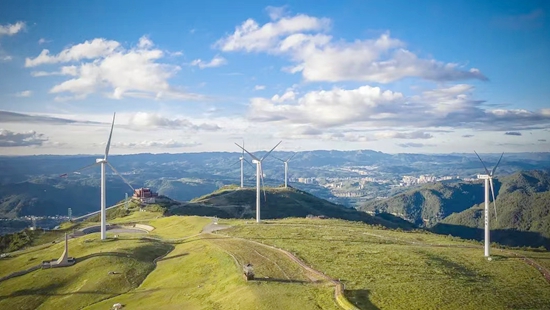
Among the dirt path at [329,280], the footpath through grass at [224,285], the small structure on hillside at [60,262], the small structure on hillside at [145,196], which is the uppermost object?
the dirt path at [329,280]

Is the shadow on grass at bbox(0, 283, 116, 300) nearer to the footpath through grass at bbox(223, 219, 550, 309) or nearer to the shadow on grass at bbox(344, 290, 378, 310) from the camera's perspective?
the footpath through grass at bbox(223, 219, 550, 309)

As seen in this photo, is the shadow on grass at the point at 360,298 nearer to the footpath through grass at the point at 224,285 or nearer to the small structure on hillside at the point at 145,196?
the footpath through grass at the point at 224,285

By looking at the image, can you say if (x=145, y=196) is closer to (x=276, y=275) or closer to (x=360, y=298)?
(x=276, y=275)

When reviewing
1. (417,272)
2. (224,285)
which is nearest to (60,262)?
(224,285)

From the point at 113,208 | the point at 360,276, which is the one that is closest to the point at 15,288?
the point at 360,276

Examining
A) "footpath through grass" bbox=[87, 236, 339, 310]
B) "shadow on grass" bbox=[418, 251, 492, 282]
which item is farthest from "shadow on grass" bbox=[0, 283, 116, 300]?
"shadow on grass" bbox=[418, 251, 492, 282]

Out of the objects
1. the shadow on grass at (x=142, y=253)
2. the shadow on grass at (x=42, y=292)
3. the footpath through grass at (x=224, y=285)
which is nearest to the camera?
the footpath through grass at (x=224, y=285)

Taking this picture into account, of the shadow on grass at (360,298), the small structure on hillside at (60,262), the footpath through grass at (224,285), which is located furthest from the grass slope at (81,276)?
the shadow on grass at (360,298)

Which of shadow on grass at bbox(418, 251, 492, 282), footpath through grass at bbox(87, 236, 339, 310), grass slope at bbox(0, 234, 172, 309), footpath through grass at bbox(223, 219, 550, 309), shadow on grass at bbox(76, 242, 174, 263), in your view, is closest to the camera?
footpath through grass at bbox(223, 219, 550, 309)
